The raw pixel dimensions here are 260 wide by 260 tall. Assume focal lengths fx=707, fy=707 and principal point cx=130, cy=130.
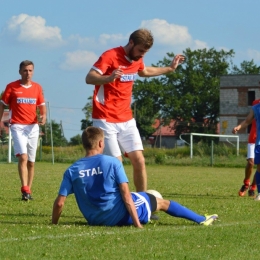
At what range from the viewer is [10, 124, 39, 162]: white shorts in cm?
1216

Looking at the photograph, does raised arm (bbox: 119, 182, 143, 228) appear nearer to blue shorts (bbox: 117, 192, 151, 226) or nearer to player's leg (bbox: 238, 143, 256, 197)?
blue shorts (bbox: 117, 192, 151, 226)

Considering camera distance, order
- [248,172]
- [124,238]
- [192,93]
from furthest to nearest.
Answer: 1. [192,93]
2. [248,172]
3. [124,238]

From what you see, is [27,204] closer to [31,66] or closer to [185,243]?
[31,66]

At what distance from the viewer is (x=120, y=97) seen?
938 cm

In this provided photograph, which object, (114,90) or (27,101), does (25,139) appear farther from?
(114,90)

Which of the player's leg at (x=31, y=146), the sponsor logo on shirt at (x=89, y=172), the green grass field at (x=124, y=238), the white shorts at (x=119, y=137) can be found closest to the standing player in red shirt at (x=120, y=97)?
the white shorts at (x=119, y=137)

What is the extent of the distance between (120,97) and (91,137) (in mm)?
1672

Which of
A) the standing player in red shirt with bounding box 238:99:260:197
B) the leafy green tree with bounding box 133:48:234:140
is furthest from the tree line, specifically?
the standing player in red shirt with bounding box 238:99:260:197

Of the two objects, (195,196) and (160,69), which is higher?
(160,69)

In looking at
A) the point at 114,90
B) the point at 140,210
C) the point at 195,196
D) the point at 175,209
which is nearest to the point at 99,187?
the point at 140,210

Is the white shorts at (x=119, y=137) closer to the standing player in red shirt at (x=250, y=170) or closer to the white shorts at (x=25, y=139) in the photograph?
the white shorts at (x=25, y=139)

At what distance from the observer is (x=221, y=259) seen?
19.7ft

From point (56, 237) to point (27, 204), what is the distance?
4.18 m

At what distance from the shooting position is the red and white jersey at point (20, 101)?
12242 millimetres
